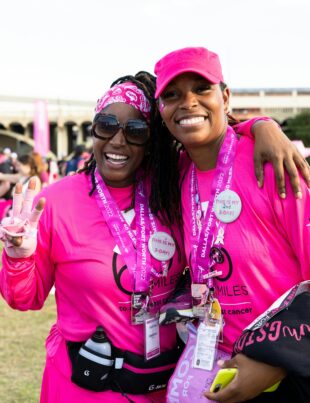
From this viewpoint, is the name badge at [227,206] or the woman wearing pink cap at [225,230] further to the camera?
the name badge at [227,206]

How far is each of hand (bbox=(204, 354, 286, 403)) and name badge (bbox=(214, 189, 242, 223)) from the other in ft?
1.74

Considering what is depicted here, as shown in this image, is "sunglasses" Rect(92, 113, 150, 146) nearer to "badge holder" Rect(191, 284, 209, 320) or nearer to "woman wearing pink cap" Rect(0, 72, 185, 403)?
"woman wearing pink cap" Rect(0, 72, 185, 403)

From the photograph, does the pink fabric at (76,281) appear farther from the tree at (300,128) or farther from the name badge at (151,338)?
the tree at (300,128)

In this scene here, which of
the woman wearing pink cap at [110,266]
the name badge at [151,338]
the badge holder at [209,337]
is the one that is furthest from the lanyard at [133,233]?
the badge holder at [209,337]

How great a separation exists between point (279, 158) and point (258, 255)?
0.37 m

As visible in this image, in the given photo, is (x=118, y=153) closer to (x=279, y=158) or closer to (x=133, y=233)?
(x=133, y=233)

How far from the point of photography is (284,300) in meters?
1.88

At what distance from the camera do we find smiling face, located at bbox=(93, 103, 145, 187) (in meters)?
2.42

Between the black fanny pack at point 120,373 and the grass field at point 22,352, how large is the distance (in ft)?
7.33

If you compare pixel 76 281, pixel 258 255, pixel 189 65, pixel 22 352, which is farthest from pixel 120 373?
pixel 22 352

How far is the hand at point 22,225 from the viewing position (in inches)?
81.1

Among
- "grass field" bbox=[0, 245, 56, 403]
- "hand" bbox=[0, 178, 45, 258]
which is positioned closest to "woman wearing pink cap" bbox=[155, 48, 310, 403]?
"hand" bbox=[0, 178, 45, 258]

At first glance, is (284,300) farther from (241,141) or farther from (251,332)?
(241,141)

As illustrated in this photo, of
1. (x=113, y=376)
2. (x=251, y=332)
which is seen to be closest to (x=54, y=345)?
(x=113, y=376)
